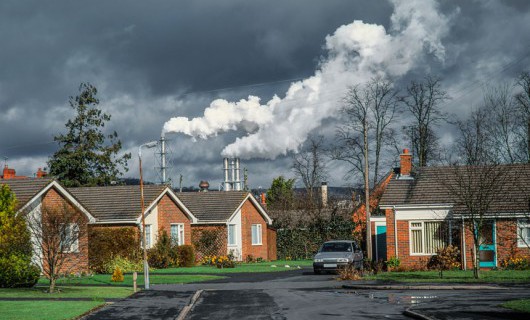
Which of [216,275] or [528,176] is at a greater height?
[528,176]

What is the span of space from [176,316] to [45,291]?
10.4 metres

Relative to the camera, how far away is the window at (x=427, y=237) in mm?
39219

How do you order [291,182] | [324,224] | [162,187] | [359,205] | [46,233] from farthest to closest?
[291,182] < [359,205] < [324,224] < [162,187] < [46,233]

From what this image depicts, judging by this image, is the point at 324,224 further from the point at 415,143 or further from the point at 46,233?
the point at 46,233

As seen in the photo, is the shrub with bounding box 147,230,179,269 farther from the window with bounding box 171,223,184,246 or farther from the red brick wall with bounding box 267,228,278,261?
the red brick wall with bounding box 267,228,278,261

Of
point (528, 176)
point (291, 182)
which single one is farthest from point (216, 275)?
point (291, 182)

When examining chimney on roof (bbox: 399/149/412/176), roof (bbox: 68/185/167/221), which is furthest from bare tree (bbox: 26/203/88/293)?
chimney on roof (bbox: 399/149/412/176)

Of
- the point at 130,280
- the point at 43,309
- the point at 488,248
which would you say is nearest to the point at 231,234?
the point at 130,280

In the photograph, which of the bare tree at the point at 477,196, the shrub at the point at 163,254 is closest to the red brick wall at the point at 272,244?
the shrub at the point at 163,254

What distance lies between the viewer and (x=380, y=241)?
49906 mm

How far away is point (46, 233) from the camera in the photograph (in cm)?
2841

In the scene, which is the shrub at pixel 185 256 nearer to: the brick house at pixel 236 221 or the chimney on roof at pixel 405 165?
the brick house at pixel 236 221

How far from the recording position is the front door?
38.1 meters

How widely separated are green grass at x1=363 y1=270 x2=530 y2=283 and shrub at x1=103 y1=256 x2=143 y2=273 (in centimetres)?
1398
